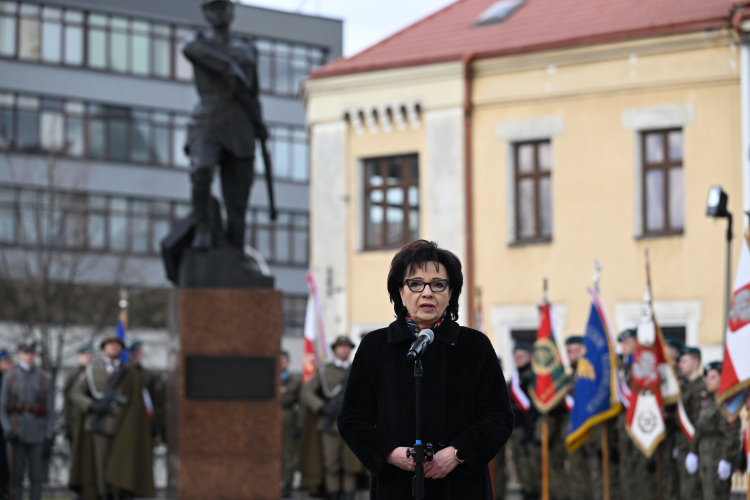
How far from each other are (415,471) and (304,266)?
4832 centimetres

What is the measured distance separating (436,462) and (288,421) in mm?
16592

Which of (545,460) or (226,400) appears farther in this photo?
(545,460)

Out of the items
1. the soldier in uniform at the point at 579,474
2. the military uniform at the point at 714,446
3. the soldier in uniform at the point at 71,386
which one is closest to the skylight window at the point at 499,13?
the soldier in uniform at the point at 579,474

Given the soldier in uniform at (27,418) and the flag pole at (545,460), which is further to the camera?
the flag pole at (545,460)


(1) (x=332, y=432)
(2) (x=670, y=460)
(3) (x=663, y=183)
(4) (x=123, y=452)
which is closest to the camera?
(4) (x=123, y=452)

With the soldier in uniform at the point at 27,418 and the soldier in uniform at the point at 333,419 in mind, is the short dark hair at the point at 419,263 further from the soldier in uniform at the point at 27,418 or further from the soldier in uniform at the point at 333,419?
the soldier in uniform at the point at 333,419

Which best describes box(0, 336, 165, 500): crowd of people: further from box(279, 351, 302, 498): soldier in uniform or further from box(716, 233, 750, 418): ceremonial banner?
box(716, 233, 750, 418): ceremonial banner

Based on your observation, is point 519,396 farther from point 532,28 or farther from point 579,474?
point 532,28

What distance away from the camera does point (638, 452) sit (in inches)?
639

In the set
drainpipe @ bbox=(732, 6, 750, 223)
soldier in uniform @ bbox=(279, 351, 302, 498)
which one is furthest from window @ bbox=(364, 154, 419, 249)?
drainpipe @ bbox=(732, 6, 750, 223)

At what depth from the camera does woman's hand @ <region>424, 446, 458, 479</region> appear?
593 centimetres

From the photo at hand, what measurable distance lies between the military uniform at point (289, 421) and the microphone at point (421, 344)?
15.6m

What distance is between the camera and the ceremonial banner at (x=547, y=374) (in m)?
17.2

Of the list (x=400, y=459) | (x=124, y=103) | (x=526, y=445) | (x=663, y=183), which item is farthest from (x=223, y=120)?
(x=124, y=103)
